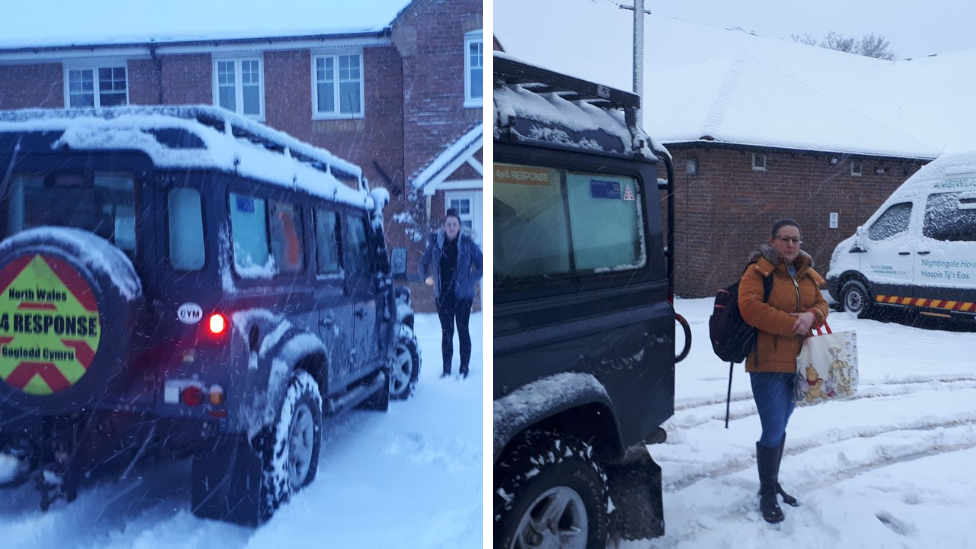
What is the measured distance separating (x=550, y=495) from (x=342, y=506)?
0.52m

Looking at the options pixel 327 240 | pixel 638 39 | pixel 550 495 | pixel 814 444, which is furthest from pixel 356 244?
pixel 814 444

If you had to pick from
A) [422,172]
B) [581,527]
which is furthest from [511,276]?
[581,527]

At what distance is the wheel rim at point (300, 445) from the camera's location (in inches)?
68.2

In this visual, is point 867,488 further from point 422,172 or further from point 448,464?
point 422,172

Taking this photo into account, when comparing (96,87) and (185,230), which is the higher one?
(96,87)

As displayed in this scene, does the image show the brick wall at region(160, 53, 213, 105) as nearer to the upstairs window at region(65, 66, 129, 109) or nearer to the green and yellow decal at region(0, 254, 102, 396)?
the upstairs window at region(65, 66, 129, 109)

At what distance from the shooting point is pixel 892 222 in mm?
2428

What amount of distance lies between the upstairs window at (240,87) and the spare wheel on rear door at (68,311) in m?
0.42

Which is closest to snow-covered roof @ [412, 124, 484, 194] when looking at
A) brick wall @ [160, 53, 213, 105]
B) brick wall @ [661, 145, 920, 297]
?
brick wall @ [160, 53, 213, 105]

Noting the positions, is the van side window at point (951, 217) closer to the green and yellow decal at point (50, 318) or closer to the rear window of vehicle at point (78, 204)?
the rear window of vehicle at point (78, 204)

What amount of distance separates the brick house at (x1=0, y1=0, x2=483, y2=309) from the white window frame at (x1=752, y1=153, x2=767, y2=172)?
1.06m

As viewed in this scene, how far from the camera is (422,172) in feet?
5.61

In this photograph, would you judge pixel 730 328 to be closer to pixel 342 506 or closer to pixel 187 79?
pixel 342 506

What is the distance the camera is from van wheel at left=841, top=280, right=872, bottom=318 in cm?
249
